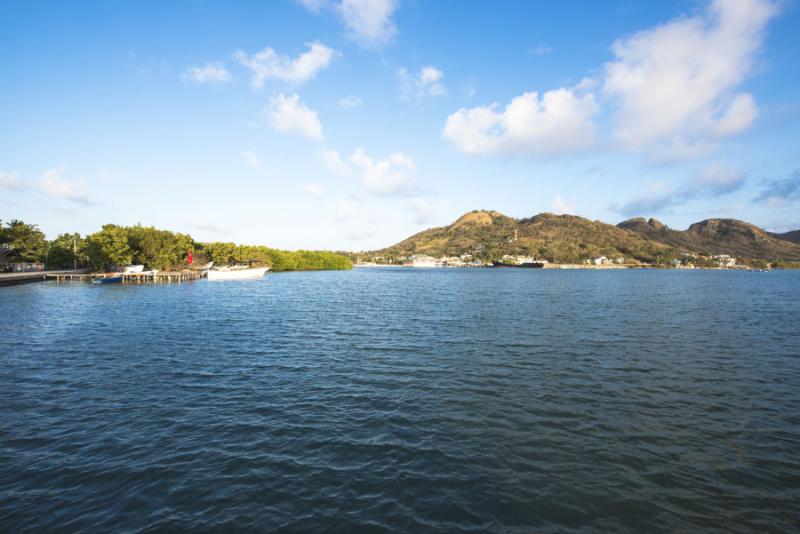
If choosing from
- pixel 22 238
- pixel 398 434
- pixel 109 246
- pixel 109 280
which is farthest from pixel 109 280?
pixel 398 434

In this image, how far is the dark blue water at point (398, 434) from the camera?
37.0ft

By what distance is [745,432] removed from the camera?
16.7 m

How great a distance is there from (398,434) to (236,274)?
13914 cm

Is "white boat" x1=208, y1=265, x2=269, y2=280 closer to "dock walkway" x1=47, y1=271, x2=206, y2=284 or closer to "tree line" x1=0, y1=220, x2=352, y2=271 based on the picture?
"dock walkway" x1=47, y1=271, x2=206, y2=284

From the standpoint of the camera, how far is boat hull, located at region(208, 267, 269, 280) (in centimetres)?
13538

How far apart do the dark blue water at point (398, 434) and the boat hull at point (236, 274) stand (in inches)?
4128

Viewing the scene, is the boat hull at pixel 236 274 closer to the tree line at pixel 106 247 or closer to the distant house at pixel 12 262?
the tree line at pixel 106 247

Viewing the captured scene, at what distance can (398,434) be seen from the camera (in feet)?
53.3

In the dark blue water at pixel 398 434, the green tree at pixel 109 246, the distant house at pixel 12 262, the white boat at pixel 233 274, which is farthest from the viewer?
the white boat at pixel 233 274

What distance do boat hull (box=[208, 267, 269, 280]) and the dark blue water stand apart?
10485 centimetres

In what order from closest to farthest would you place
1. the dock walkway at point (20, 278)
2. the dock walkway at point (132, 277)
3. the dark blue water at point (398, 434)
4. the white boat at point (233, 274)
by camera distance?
the dark blue water at point (398, 434) < the dock walkway at point (20, 278) < the dock walkway at point (132, 277) < the white boat at point (233, 274)

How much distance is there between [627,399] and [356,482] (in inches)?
610

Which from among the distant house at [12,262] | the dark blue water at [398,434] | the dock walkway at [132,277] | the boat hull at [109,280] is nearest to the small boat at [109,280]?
the boat hull at [109,280]

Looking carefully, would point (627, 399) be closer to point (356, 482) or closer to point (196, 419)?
point (356, 482)
